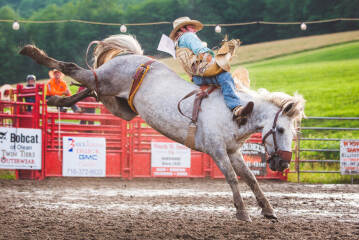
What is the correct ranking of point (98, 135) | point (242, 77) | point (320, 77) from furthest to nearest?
point (320, 77) → point (98, 135) → point (242, 77)

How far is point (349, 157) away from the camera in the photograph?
10.8 meters

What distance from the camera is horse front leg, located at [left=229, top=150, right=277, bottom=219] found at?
507 centimetres

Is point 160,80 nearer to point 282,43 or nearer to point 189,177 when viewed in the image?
point 189,177

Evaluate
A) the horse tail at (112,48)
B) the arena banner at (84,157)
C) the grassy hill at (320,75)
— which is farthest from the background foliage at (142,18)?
the horse tail at (112,48)

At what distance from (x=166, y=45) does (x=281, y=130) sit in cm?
168

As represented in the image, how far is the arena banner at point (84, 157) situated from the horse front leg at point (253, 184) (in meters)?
5.66

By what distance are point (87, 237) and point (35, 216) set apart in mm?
1334

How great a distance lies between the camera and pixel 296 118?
4953 millimetres

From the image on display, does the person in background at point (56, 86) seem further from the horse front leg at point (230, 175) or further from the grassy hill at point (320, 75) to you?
the grassy hill at point (320, 75)

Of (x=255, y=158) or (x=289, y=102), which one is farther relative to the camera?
(x=255, y=158)

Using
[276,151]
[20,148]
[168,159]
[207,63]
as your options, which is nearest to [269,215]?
[276,151]

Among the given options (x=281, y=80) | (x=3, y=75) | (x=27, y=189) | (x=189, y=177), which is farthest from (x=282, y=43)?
(x=27, y=189)

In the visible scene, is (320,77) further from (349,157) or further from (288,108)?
(288,108)

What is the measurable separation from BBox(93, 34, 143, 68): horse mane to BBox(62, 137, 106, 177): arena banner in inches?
180
